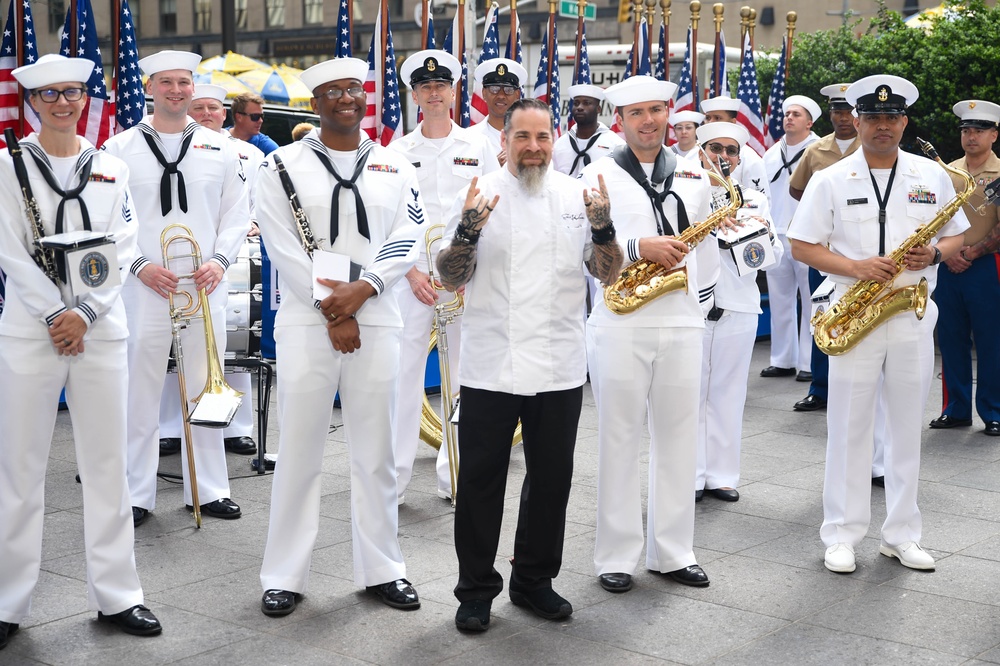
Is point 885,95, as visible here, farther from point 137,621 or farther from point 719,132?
point 137,621

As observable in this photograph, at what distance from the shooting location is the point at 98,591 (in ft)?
17.1

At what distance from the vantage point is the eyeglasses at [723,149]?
8.14m

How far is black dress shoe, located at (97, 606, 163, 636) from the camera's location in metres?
5.13

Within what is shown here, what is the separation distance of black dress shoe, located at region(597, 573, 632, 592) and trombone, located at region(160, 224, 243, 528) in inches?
84.9

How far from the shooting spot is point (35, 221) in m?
5.09

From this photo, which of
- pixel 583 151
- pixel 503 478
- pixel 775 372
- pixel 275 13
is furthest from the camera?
pixel 275 13

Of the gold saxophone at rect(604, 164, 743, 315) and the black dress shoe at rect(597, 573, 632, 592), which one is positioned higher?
the gold saxophone at rect(604, 164, 743, 315)

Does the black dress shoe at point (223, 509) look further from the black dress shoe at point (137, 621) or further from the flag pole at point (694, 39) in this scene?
the flag pole at point (694, 39)

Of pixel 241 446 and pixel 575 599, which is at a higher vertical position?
pixel 575 599

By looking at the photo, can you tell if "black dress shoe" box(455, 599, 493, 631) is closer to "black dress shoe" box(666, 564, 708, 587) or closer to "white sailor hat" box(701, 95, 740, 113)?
"black dress shoe" box(666, 564, 708, 587)

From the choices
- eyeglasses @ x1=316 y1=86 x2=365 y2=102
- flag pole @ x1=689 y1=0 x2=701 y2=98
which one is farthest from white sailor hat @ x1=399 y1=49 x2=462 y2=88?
flag pole @ x1=689 y1=0 x2=701 y2=98

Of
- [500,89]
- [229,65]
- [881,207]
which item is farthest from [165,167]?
[229,65]

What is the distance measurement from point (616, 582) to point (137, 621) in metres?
2.14

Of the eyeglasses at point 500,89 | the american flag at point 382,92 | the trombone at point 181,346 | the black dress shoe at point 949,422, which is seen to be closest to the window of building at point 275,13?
the american flag at point 382,92
